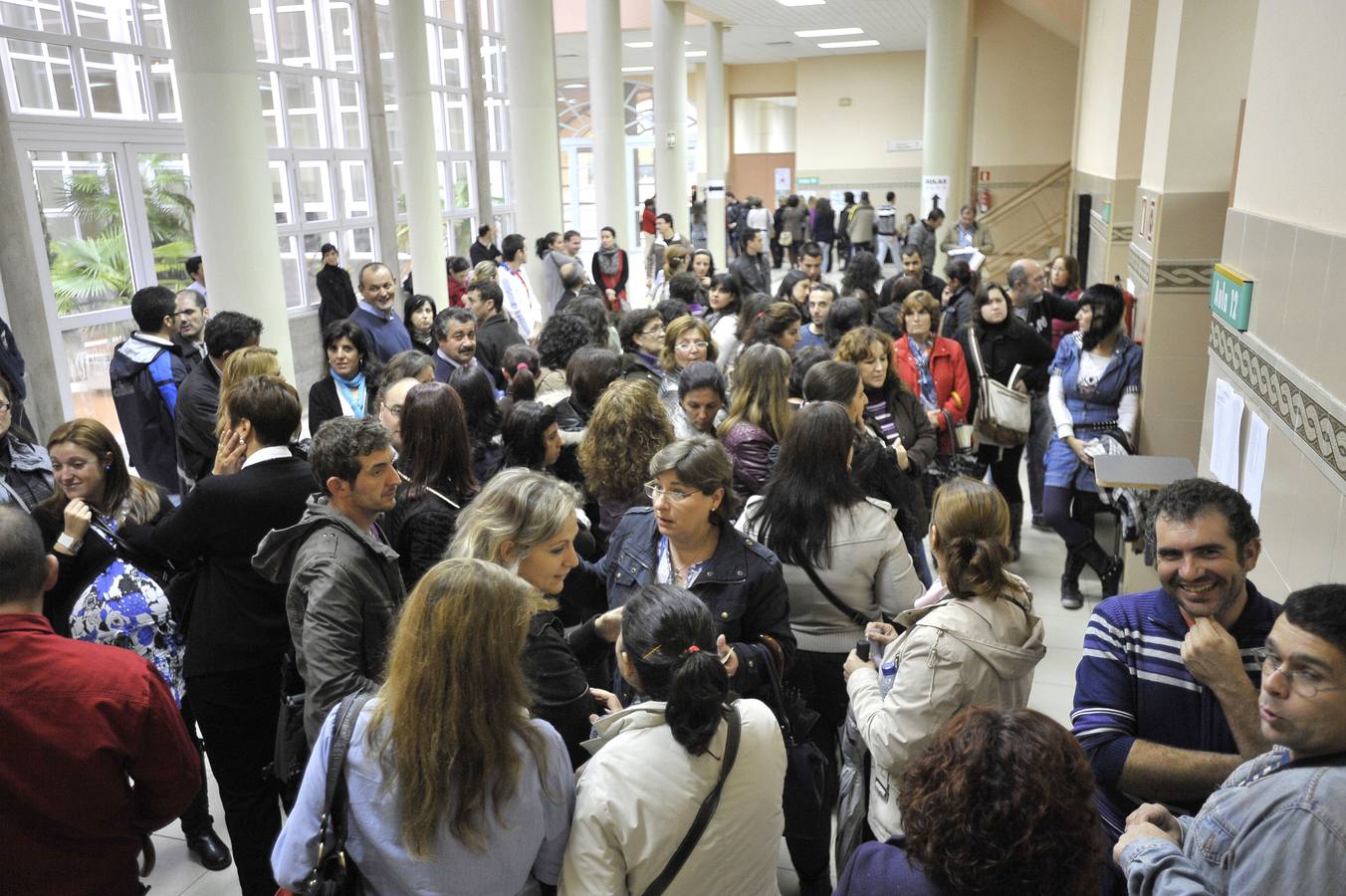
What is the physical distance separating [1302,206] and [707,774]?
2415 millimetres

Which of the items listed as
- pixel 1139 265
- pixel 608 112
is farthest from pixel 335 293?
pixel 1139 265

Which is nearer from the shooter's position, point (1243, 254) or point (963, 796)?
point (963, 796)

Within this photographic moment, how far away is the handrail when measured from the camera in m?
17.8

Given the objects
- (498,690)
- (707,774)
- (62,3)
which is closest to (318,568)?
(498,690)

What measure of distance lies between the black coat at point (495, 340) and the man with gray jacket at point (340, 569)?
3314 millimetres

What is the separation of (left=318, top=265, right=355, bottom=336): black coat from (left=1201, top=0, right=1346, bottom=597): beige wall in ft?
28.9

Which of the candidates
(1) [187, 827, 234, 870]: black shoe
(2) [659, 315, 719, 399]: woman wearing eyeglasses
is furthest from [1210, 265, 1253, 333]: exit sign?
(1) [187, 827, 234, 870]: black shoe

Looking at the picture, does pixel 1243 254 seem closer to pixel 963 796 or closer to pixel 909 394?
pixel 909 394

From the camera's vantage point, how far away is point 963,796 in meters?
1.40

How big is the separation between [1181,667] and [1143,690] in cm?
9

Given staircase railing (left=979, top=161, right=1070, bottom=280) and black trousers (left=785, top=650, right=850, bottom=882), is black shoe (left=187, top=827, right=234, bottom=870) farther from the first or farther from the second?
staircase railing (left=979, top=161, right=1070, bottom=280)

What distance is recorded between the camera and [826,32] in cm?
1938

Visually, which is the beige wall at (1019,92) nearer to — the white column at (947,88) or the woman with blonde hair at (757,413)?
the white column at (947,88)

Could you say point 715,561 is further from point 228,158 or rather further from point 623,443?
point 228,158
